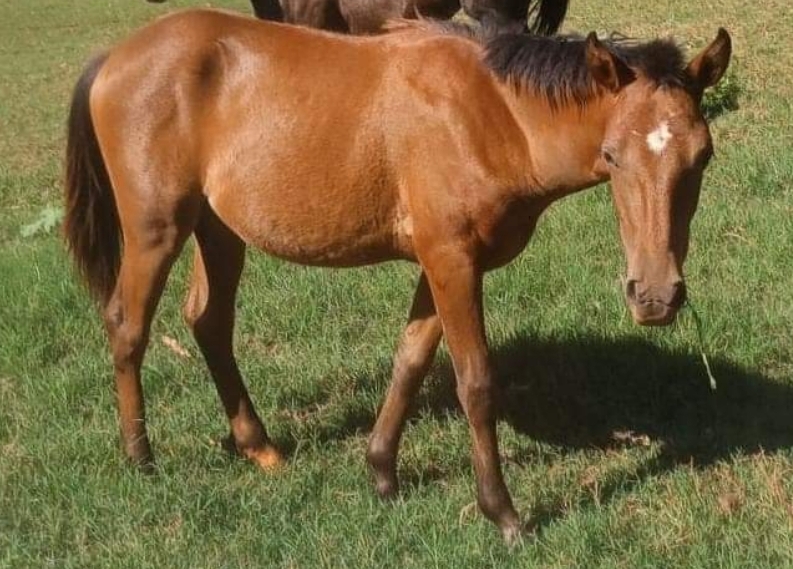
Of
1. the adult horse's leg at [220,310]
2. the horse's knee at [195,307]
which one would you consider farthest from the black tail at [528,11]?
the horse's knee at [195,307]

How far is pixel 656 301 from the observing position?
12.3ft

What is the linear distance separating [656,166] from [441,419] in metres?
2.04

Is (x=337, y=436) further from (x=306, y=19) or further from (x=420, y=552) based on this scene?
(x=306, y=19)

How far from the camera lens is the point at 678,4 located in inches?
643

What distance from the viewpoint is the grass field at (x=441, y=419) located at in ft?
14.1

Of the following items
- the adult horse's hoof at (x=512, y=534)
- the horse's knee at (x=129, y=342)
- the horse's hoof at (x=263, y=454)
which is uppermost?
the adult horse's hoof at (x=512, y=534)

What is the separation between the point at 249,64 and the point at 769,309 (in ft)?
9.49

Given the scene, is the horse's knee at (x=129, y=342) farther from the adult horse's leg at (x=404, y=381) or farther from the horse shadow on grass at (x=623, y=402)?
the adult horse's leg at (x=404, y=381)

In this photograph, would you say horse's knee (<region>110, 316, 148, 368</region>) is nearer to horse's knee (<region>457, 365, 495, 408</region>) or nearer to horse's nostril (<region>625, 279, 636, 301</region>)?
horse's knee (<region>457, 365, 495, 408</region>)

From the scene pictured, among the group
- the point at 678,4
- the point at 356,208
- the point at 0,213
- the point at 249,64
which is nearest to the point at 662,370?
the point at 356,208

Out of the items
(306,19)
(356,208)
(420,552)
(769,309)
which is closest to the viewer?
(420,552)

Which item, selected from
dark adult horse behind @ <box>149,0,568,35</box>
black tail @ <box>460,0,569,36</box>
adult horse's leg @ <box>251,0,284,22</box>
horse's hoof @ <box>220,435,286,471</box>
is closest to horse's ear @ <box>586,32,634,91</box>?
horse's hoof @ <box>220,435,286,471</box>

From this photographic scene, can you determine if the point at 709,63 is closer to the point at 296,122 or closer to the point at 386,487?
the point at 296,122

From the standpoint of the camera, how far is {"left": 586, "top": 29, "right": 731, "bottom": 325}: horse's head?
3744mm
